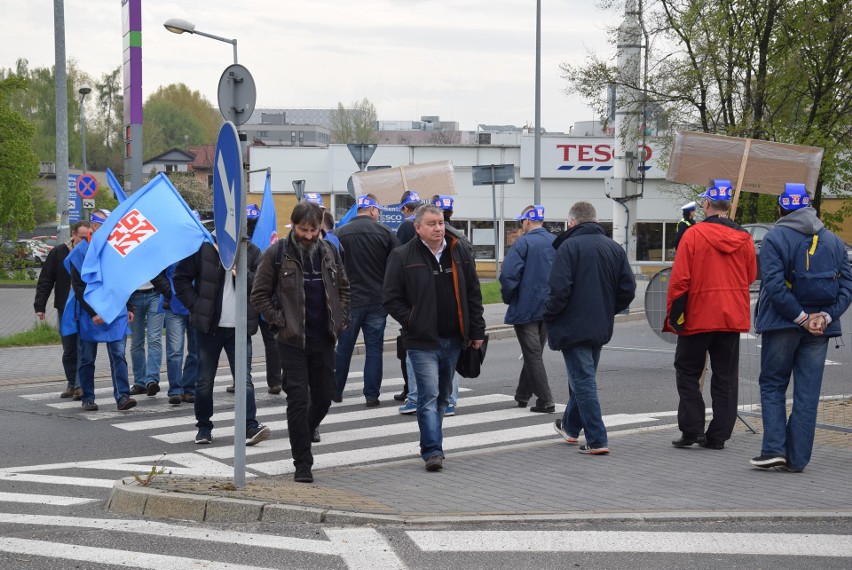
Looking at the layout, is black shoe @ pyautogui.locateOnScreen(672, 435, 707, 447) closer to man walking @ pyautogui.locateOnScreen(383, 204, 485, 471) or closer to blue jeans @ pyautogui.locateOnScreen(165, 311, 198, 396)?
man walking @ pyautogui.locateOnScreen(383, 204, 485, 471)

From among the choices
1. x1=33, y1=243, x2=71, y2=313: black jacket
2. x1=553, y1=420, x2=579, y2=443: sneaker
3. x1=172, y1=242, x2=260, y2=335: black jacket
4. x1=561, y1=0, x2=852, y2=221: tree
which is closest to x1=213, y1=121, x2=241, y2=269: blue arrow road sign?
x1=172, y1=242, x2=260, y2=335: black jacket

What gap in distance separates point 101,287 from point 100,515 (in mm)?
4304

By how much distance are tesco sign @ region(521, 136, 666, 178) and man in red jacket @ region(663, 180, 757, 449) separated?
37.0 metres

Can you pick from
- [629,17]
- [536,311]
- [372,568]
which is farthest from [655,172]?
[372,568]

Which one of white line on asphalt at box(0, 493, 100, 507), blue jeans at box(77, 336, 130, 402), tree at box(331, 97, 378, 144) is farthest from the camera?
tree at box(331, 97, 378, 144)

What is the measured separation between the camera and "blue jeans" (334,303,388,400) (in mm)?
11430

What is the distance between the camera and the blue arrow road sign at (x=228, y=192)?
688 cm

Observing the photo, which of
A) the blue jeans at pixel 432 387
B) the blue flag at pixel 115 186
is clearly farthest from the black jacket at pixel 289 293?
the blue flag at pixel 115 186

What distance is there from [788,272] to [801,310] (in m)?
0.31

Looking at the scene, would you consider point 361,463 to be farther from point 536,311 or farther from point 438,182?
point 438,182

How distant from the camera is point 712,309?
8.64 meters

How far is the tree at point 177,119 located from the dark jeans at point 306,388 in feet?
344

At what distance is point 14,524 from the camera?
22.2 feet

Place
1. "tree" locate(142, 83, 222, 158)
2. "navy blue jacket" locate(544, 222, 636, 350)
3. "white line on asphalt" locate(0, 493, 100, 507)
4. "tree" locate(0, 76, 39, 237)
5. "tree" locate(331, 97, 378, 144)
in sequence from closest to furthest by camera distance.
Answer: "white line on asphalt" locate(0, 493, 100, 507) → "navy blue jacket" locate(544, 222, 636, 350) → "tree" locate(0, 76, 39, 237) → "tree" locate(331, 97, 378, 144) → "tree" locate(142, 83, 222, 158)
